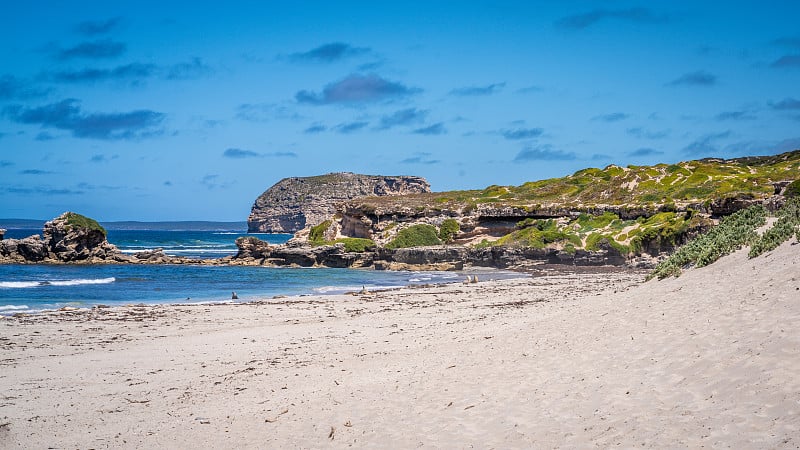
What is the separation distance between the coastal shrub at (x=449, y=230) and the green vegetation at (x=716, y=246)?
32113mm

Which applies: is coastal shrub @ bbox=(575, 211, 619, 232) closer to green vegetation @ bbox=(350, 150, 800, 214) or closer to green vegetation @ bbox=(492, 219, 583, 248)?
green vegetation @ bbox=(350, 150, 800, 214)

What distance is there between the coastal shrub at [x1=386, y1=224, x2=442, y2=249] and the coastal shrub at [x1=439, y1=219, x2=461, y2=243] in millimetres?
479

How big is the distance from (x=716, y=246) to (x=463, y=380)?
10.6 meters

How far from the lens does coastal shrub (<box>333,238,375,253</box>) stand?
170 ft

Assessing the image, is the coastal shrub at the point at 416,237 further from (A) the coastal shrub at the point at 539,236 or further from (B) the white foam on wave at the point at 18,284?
(B) the white foam on wave at the point at 18,284

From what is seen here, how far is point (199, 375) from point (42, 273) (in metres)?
35.3

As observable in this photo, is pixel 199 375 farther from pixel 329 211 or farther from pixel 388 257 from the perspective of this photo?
pixel 329 211

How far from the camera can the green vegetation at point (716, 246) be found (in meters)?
16.5

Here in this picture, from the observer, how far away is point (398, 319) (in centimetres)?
1945

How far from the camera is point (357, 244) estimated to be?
172 feet

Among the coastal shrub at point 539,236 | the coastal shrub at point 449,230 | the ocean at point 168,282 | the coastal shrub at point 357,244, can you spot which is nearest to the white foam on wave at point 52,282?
the ocean at point 168,282

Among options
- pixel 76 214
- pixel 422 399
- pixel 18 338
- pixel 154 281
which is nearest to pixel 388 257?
pixel 154 281

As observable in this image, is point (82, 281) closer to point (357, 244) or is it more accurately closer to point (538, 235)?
point (357, 244)

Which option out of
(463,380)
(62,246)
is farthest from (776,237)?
(62,246)
